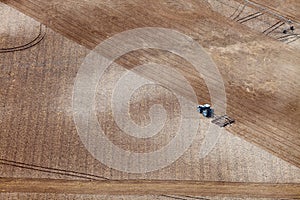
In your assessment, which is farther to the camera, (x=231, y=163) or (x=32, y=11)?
(x=32, y=11)

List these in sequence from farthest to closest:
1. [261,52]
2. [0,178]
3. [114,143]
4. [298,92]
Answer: [261,52], [298,92], [114,143], [0,178]

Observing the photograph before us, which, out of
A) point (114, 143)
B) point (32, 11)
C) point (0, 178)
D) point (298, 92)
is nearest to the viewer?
point (0, 178)

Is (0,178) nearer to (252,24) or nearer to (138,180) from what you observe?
(138,180)

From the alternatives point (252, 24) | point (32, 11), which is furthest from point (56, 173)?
point (252, 24)

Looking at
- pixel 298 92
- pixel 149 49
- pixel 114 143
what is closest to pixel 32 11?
pixel 149 49

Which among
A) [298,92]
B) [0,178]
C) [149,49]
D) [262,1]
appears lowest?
[0,178]

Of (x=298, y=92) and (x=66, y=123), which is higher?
(x=298, y=92)
